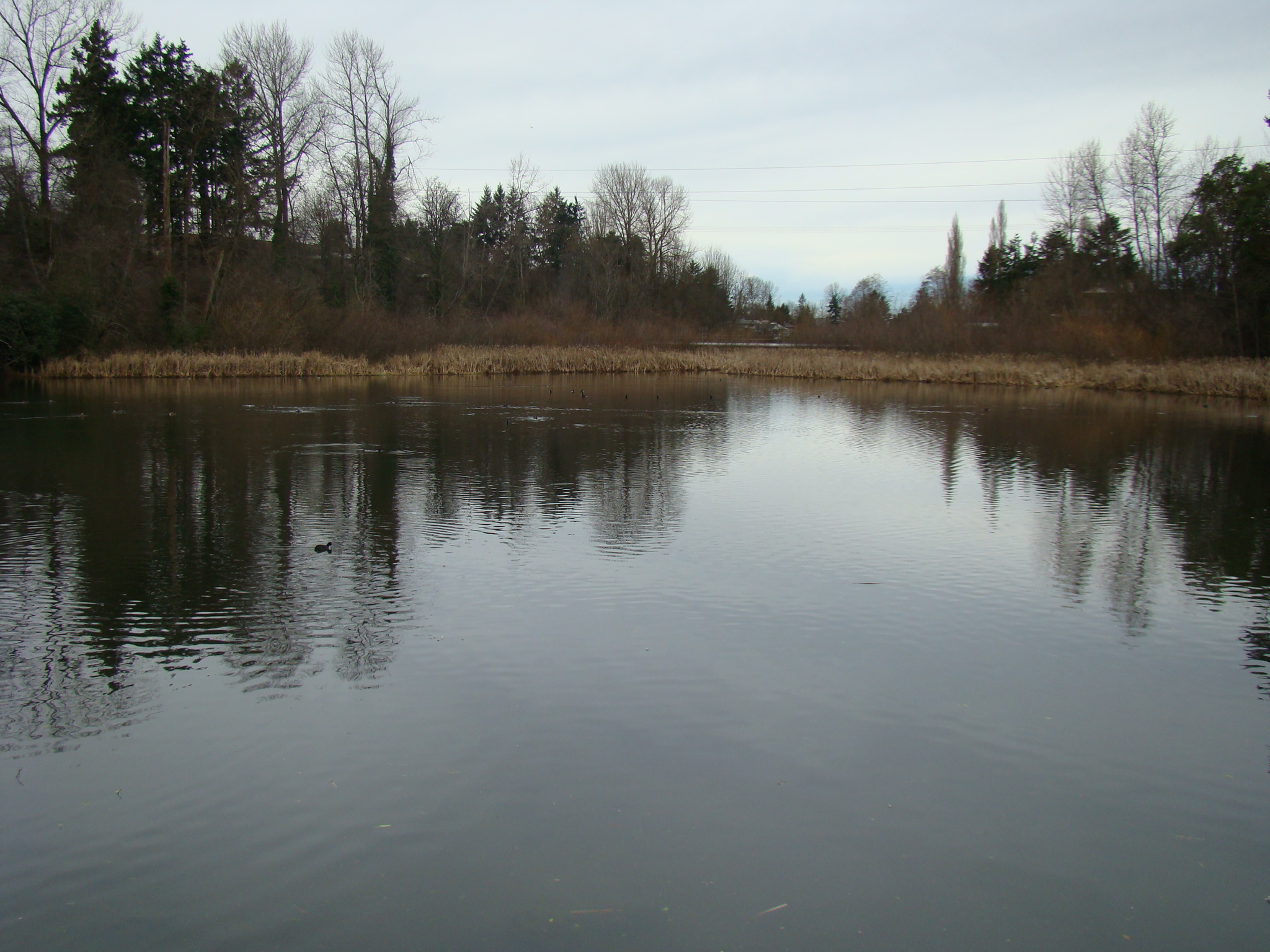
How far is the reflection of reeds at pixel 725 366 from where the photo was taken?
29.6 m

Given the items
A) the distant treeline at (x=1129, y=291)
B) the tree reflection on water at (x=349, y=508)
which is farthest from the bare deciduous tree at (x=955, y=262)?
the tree reflection on water at (x=349, y=508)

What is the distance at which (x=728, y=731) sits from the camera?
15.2 ft

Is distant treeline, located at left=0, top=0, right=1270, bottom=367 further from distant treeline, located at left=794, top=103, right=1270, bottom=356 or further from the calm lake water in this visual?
the calm lake water

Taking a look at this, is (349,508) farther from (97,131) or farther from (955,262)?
(955,262)

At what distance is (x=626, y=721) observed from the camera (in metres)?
4.73

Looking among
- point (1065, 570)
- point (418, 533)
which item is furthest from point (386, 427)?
point (1065, 570)

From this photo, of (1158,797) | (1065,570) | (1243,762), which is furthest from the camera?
(1065,570)

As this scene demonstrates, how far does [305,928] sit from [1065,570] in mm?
6977

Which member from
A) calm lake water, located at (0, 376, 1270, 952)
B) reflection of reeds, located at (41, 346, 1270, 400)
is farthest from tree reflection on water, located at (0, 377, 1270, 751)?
reflection of reeds, located at (41, 346, 1270, 400)

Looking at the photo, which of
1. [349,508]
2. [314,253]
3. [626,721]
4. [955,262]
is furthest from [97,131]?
[955,262]

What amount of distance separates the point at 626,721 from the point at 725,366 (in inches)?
1487

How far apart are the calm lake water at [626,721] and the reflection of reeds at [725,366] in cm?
2179

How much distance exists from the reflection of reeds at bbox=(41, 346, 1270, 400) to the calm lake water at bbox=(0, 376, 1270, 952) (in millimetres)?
21792

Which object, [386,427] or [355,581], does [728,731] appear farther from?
[386,427]
